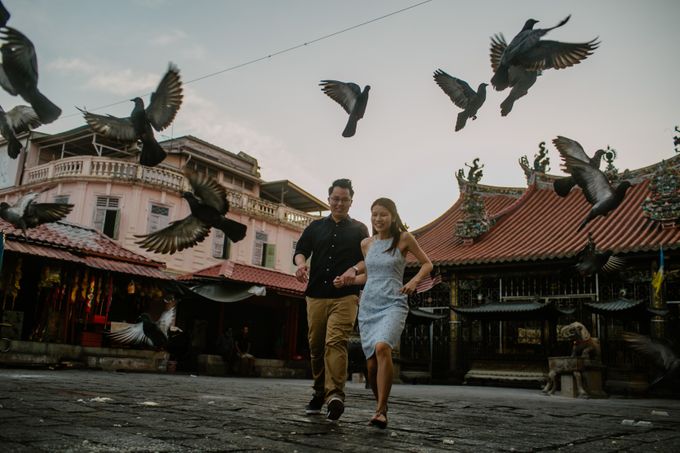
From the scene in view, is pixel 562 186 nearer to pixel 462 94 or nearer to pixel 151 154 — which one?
pixel 462 94

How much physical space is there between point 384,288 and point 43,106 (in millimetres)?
2749

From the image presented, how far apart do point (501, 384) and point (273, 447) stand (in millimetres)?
13802

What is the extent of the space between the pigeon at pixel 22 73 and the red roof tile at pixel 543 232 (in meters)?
11.9

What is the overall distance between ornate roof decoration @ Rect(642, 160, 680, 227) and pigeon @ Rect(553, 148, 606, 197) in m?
8.16

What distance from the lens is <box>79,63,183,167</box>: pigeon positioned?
4.94 metres

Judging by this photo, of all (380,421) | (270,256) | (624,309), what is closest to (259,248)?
(270,256)

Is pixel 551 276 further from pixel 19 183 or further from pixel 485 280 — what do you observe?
pixel 19 183

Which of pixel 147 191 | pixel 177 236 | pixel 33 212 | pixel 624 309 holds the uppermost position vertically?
pixel 147 191

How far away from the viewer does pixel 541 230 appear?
15961 mm

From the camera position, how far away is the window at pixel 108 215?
78.1 feet

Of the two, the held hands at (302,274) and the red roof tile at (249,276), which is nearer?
the held hands at (302,274)

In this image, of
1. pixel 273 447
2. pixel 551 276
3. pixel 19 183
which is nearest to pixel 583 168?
pixel 273 447

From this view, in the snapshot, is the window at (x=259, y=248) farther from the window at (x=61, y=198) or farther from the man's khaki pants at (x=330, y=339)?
the man's khaki pants at (x=330, y=339)

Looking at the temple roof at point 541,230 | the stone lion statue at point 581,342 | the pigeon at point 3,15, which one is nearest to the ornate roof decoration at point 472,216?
the temple roof at point 541,230
